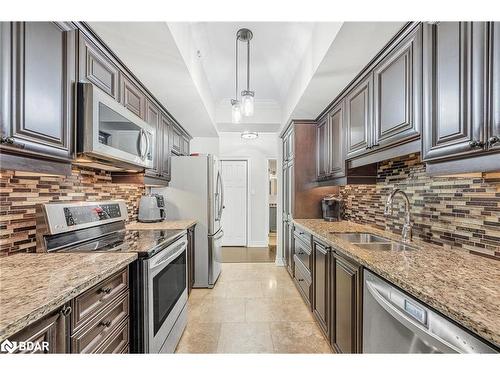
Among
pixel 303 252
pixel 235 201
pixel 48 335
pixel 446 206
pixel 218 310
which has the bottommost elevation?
pixel 218 310

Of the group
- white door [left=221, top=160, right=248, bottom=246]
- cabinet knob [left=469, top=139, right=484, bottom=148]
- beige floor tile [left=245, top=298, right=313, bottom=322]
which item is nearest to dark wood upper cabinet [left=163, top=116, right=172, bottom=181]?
beige floor tile [left=245, top=298, right=313, bottom=322]

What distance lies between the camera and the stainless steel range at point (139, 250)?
1.50m

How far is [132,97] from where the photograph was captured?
7.26 ft

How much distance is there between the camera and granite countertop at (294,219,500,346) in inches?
31.2

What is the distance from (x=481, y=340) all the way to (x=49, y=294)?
140cm

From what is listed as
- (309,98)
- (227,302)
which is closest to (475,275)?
(309,98)

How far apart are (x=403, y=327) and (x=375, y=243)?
3.14 ft

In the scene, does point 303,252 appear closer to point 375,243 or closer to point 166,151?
point 375,243

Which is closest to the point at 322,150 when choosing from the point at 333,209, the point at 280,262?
the point at 333,209

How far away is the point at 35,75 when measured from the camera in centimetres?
118

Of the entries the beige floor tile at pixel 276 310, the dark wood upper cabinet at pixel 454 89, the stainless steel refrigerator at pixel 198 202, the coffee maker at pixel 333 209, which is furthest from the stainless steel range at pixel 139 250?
the coffee maker at pixel 333 209

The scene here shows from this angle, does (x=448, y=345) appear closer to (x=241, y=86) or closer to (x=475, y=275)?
(x=475, y=275)

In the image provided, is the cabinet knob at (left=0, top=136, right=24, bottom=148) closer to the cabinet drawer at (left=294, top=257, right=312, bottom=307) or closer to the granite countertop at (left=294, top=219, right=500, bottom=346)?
the granite countertop at (left=294, top=219, right=500, bottom=346)

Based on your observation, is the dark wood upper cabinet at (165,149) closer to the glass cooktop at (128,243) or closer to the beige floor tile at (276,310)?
the glass cooktop at (128,243)
